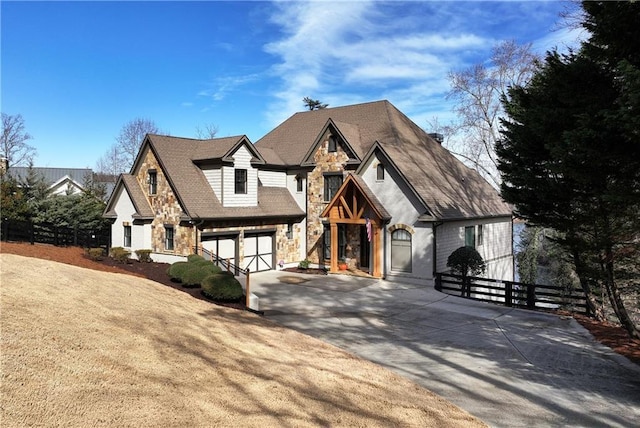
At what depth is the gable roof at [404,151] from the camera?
22.2 metres

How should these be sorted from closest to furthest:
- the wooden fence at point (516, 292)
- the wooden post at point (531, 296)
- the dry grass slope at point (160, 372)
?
the dry grass slope at point (160, 372) → the wooden fence at point (516, 292) → the wooden post at point (531, 296)

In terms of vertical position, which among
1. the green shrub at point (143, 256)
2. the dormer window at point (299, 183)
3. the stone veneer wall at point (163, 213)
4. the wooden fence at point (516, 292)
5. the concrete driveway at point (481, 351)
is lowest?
the concrete driveway at point (481, 351)

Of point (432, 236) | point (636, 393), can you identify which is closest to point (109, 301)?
point (636, 393)

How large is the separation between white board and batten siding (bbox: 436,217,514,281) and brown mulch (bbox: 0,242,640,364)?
7095 millimetres

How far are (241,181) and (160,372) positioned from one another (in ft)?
57.3

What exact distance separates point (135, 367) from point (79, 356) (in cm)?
82

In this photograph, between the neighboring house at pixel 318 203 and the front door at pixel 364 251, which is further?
the front door at pixel 364 251

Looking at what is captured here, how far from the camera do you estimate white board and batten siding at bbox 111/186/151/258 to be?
22859 millimetres

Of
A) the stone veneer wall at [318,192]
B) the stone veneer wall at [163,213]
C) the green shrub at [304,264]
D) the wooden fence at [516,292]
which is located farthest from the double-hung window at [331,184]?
the stone veneer wall at [163,213]

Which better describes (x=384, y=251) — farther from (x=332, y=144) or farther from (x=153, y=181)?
(x=153, y=181)

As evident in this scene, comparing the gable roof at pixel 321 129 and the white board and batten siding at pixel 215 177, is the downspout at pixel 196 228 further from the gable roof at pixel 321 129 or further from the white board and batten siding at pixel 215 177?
the gable roof at pixel 321 129

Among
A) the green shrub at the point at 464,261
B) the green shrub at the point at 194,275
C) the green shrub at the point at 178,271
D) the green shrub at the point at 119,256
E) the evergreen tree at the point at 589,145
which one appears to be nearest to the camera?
the evergreen tree at the point at 589,145

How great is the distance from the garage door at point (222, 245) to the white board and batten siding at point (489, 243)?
35.5ft

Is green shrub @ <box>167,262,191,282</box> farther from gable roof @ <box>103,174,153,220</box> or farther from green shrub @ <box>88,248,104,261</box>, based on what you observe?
gable roof @ <box>103,174,153,220</box>
